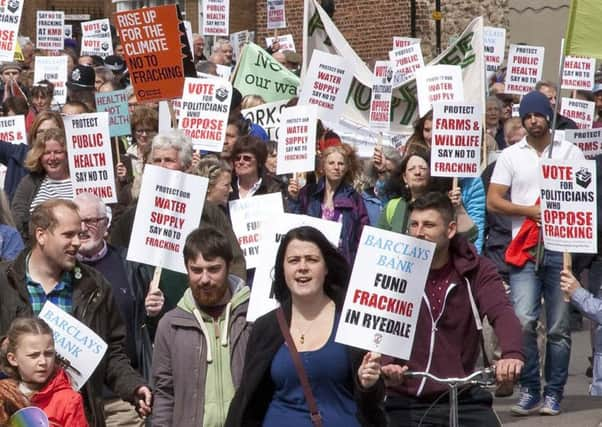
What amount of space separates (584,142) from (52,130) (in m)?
4.70

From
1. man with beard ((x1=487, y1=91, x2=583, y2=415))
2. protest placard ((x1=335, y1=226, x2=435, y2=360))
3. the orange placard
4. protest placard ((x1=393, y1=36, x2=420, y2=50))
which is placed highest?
the orange placard

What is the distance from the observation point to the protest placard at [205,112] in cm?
1275

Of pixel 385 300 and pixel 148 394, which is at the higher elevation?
pixel 385 300

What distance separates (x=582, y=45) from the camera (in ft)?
37.7

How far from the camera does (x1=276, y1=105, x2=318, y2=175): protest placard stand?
42.6 feet

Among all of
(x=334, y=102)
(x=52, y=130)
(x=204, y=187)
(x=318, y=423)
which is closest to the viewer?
(x=318, y=423)

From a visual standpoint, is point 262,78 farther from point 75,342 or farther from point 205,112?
point 75,342

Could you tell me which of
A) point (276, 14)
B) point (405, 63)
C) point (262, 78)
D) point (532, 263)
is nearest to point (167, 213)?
point (532, 263)

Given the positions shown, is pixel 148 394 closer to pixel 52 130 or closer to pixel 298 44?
pixel 52 130

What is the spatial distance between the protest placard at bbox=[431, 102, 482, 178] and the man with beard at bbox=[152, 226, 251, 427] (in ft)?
14.2

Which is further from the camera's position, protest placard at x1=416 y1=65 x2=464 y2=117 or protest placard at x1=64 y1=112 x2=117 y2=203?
protest placard at x1=416 y1=65 x2=464 y2=117

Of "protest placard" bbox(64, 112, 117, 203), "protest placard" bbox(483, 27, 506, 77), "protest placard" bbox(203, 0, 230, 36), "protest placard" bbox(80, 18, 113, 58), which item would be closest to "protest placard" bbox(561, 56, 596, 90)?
"protest placard" bbox(483, 27, 506, 77)

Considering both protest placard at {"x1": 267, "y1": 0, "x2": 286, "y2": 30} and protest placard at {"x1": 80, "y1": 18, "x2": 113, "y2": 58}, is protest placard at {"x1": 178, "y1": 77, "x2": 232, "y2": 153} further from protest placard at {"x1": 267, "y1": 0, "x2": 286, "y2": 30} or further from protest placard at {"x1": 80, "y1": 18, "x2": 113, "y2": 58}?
protest placard at {"x1": 267, "y1": 0, "x2": 286, "y2": 30}

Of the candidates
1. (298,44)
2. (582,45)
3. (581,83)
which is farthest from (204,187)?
(298,44)
